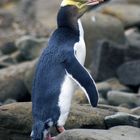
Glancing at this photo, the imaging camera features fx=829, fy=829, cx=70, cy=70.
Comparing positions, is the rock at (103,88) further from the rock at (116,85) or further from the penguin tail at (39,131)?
the penguin tail at (39,131)

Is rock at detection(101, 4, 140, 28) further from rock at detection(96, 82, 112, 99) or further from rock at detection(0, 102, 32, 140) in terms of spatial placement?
rock at detection(0, 102, 32, 140)

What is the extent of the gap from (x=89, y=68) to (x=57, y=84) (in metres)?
7.61

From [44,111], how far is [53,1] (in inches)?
689

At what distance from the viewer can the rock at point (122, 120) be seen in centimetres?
871

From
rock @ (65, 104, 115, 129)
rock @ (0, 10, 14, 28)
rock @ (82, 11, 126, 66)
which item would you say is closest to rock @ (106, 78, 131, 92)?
rock @ (82, 11, 126, 66)

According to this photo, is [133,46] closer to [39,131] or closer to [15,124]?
[15,124]

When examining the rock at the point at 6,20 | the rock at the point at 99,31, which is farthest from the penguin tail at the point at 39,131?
the rock at the point at 6,20

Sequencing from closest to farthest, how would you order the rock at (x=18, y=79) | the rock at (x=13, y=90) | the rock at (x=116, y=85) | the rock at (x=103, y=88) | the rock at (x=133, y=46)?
the rock at (x=103, y=88)
the rock at (x=13, y=90)
the rock at (x=18, y=79)
the rock at (x=116, y=85)
the rock at (x=133, y=46)

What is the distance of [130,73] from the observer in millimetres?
14227

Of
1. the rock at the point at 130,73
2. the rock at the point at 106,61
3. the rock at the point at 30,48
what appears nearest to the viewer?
the rock at the point at 130,73

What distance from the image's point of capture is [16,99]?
1359 centimetres

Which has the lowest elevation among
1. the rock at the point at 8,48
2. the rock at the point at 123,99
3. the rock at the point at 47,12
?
the rock at the point at 47,12

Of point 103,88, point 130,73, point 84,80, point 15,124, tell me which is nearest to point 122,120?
point 84,80

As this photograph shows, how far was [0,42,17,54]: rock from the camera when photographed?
18219 mm
